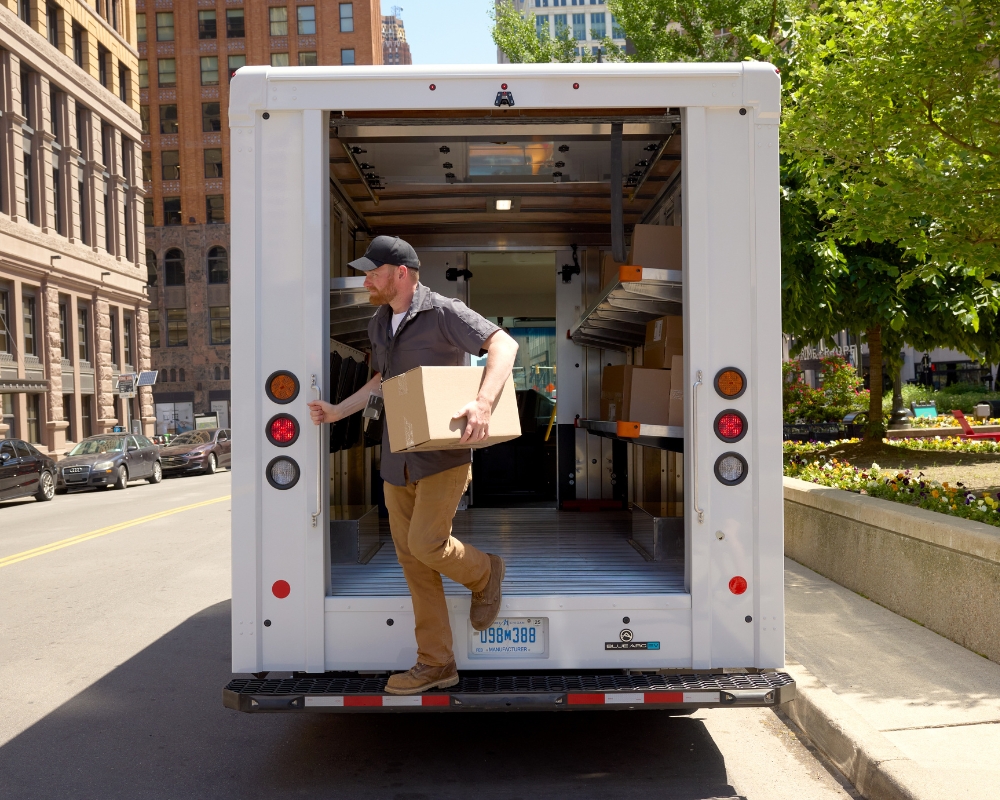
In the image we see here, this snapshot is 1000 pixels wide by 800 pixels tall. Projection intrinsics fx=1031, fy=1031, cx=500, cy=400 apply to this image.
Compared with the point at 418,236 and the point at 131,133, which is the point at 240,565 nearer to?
the point at 418,236

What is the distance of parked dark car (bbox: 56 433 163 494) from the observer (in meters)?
25.6

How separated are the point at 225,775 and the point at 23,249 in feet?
112

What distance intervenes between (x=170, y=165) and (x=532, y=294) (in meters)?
62.2

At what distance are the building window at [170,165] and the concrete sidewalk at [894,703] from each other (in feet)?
214

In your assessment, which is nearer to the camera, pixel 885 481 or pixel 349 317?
pixel 349 317

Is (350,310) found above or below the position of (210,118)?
below

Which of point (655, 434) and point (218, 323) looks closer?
point (655, 434)

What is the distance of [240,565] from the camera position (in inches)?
169

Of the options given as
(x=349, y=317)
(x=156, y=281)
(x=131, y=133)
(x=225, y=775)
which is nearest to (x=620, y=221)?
(x=349, y=317)

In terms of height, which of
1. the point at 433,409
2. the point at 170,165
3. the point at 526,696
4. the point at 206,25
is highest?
the point at 206,25

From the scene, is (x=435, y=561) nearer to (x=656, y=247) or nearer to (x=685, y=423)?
(x=685, y=423)

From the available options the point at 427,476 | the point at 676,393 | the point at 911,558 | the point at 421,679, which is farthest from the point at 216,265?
the point at 421,679

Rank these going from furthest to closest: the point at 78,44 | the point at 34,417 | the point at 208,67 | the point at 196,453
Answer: the point at 208,67 < the point at 78,44 < the point at 34,417 < the point at 196,453

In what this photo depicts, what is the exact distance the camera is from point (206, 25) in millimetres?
67562
